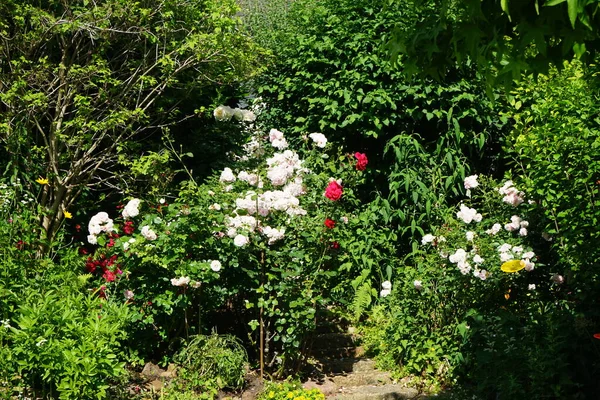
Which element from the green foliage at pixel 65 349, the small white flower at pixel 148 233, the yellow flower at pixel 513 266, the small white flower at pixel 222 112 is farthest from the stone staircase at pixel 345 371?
the small white flower at pixel 222 112

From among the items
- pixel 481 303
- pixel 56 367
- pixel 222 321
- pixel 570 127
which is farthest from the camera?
pixel 222 321

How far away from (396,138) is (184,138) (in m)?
2.08

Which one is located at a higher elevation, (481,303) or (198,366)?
(481,303)

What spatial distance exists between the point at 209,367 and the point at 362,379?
1.19m

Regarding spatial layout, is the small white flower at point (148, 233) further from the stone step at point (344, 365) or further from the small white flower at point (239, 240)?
the stone step at point (344, 365)

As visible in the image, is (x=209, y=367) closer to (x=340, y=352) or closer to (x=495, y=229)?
(x=340, y=352)

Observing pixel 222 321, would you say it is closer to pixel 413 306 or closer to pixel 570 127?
pixel 413 306

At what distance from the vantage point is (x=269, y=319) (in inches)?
210

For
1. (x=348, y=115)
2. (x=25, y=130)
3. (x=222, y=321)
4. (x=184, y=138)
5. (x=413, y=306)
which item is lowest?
(x=222, y=321)

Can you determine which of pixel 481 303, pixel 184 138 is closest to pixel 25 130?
pixel 184 138

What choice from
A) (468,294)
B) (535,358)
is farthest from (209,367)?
(535,358)

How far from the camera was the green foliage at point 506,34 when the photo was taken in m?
2.35

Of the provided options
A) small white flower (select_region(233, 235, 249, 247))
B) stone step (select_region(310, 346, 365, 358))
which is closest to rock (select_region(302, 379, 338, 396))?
stone step (select_region(310, 346, 365, 358))

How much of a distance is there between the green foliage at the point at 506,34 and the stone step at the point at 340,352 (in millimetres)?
3121
